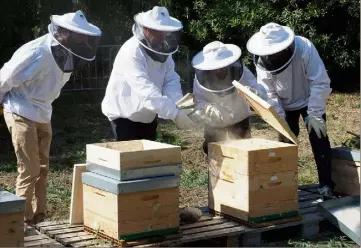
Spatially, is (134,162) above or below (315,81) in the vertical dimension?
below

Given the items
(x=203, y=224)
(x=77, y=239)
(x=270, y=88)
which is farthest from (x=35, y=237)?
(x=270, y=88)

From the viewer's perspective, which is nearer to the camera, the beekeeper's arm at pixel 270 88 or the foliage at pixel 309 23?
the beekeeper's arm at pixel 270 88

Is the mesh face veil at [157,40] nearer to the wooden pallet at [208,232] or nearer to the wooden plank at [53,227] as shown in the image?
the wooden pallet at [208,232]

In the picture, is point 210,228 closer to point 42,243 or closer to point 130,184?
point 130,184

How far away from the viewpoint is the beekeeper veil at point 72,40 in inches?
176

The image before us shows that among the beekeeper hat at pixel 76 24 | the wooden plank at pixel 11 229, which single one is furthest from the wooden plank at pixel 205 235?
the beekeeper hat at pixel 76 24

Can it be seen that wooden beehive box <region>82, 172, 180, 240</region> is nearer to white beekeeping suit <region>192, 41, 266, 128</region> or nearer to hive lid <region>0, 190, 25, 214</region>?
hive lid <region>0, 190, 25, 214</region>

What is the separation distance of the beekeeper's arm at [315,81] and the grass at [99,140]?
0.98 m

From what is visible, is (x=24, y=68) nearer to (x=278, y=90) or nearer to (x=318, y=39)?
(x=278, y=90)

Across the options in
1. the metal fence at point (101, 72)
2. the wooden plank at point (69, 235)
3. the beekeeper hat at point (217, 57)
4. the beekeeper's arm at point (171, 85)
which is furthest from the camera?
the metal fence at point (101, 72)

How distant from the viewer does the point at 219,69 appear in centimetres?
470

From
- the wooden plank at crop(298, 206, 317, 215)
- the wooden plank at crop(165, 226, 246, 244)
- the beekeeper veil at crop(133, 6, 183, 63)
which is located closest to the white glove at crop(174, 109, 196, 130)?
the beekeeper veil at crop(133, 6, 183, 63)

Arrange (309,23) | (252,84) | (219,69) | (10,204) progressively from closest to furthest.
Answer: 1. (10,204)
2. (219,69)
3. (252,84)
4. (309,23)

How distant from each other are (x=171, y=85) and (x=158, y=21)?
509mm
